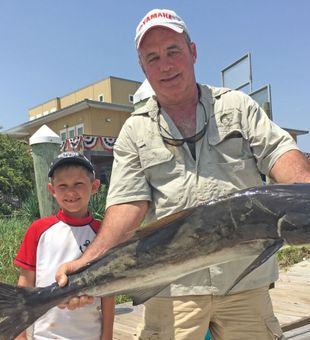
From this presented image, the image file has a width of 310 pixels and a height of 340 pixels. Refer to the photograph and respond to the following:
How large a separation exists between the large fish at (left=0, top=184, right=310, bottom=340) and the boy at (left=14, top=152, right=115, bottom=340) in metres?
0.58

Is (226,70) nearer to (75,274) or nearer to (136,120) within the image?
(136,120)

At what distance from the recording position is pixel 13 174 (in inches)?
947

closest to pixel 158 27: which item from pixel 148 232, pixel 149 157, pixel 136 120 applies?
pixel 136 120

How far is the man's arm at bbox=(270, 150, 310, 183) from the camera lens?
2.52m

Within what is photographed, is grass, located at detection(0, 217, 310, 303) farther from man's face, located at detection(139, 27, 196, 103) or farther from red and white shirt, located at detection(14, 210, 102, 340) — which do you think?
man's face, located at detection(139, 27, 196, 103)

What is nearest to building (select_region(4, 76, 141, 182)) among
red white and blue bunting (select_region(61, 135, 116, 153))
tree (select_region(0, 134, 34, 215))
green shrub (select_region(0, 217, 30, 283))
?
red white and blue bunting (select_region(61, 135, 116, 153))

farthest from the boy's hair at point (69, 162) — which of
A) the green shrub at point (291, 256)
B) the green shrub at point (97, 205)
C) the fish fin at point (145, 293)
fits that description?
the green shrub at point (97, 205)

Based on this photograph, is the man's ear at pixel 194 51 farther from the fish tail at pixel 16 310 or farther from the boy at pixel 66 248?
the fish tail at pixel 16 310

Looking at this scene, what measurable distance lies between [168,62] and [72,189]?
104 centimetres

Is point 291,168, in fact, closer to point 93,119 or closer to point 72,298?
point 72,298

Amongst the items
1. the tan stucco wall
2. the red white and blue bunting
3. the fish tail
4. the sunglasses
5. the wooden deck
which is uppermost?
the tan stucco wall

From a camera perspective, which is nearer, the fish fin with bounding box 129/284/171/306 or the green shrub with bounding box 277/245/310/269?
the fish fin with bounding box 129/284/171/306

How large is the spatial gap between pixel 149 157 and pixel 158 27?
80 cm

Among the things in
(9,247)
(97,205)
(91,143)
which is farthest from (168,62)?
(91,143)
